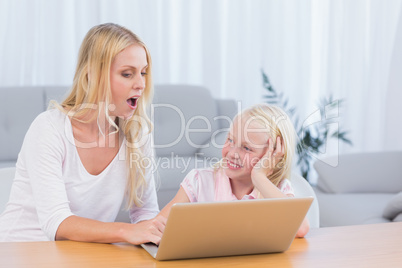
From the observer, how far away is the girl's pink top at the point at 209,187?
5.39 ft

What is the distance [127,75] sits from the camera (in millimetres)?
1552

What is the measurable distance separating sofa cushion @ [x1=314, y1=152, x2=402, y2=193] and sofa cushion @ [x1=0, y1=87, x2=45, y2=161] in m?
1.89

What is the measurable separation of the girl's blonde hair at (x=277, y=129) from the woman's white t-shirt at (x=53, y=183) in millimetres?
375

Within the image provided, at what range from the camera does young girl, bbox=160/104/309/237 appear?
1.64 metres

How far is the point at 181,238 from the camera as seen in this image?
1008 millimetres

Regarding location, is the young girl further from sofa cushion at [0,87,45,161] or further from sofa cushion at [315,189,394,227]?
sofa cushion at [0,87,45,161]

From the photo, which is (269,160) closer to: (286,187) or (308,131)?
(286,187)

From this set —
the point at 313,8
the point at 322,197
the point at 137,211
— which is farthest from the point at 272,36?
the point at 137,211

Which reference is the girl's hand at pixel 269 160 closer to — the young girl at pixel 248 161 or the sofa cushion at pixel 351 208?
the young girl at pixel 248 161

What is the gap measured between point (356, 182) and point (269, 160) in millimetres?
2073

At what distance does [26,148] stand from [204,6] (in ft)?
10.5

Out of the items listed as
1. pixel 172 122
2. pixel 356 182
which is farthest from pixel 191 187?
pixel 356 182

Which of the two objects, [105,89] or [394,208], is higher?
[105,89]

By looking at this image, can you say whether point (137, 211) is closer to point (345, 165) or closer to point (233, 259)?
point (233, 259)
